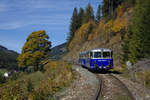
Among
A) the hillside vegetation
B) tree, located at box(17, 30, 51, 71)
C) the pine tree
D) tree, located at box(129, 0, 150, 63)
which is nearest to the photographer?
tree, located at box(129, 0, 150, 63)

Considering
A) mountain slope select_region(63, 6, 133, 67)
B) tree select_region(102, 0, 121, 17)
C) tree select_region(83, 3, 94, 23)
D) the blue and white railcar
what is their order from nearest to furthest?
1. the blue and white railcar
2. mountain slope select_region(63, 6, 133, 67)
3. tree select_region(102, 0, 121, 17)
4. tree select_region(83, 3, 94, 23)

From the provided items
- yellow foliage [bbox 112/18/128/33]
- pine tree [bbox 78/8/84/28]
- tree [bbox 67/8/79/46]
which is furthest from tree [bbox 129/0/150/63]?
tree [bbox 67/8/79/46]

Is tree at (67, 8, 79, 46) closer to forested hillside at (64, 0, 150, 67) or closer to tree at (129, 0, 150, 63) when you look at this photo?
forested hillside at (64, 0, 150, 67)

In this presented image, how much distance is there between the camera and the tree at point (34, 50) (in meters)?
34.0

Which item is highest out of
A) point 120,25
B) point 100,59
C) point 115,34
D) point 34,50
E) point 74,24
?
point 74,24

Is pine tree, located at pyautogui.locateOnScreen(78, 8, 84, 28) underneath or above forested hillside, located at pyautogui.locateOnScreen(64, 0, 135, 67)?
above

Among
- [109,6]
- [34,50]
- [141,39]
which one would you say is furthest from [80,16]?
[141,39]

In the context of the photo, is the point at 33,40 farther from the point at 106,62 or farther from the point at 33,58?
the point at 106,62

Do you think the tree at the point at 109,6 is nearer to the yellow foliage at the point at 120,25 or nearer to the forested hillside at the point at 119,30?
the forested hillside at the point at 119,30

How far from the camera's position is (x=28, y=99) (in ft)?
26.1

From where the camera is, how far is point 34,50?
35125 mm

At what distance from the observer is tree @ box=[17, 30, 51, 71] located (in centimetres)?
3403

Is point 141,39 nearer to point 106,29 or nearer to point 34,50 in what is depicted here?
point 34,50

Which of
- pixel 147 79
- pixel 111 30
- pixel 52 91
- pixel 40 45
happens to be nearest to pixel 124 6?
pixel 111 30
